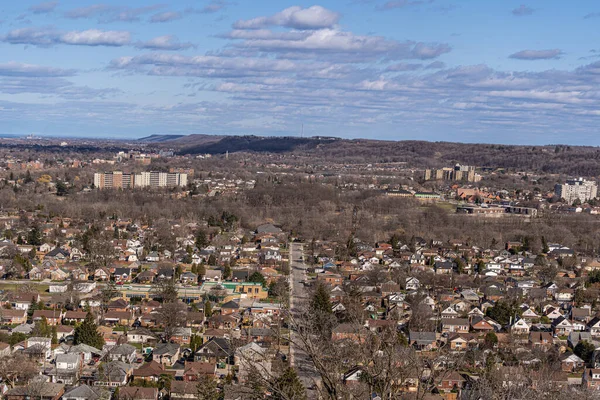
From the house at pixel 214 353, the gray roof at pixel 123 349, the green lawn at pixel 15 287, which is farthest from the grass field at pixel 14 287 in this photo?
the house at pixel 214 353

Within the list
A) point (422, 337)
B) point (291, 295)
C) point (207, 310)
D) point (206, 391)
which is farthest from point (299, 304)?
point (206, 391)

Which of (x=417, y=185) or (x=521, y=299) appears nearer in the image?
(x=521, y=299)

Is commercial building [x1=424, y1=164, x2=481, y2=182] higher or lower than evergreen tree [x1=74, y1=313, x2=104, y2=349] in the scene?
higher

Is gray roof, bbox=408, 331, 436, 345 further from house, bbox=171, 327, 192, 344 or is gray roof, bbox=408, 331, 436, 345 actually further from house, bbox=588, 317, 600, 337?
house, bbox=171, 327, 192, 344

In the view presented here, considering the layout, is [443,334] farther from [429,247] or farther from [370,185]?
[370,185]

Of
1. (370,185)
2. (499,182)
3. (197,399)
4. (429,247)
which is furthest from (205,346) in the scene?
(499,182)

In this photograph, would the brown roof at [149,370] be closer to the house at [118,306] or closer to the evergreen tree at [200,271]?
the house at [118,306]

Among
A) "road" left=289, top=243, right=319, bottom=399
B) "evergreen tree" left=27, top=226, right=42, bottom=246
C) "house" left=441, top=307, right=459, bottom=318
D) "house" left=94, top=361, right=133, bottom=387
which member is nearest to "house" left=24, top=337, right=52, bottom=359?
"house" left=94, top=361, right=133, bottom=387
